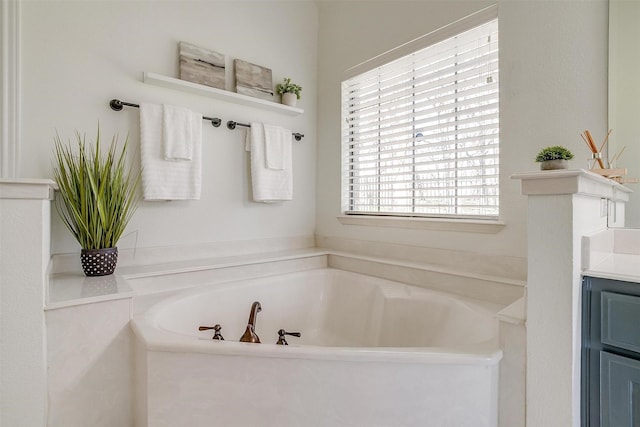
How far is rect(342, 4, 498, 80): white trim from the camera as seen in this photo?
1686mm

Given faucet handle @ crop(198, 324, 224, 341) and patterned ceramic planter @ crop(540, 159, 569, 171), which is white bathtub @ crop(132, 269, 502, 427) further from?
patterned ceramic planter @ crop(540, 159, 569, 171)

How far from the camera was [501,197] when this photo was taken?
5.38 ft

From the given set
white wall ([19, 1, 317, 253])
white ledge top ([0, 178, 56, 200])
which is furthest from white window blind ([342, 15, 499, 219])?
white ledge top ([0, 178, 56, 200])

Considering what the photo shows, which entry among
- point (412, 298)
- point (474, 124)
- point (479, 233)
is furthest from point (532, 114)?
point (412, 298)

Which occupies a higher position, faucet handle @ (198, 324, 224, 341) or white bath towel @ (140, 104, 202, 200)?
white bath towel @ (140, 104, 202, 200)

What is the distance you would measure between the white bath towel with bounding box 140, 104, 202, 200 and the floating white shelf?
15 centimetres

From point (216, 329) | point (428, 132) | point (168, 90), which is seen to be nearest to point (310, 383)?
point (216, 329)

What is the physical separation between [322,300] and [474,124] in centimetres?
142

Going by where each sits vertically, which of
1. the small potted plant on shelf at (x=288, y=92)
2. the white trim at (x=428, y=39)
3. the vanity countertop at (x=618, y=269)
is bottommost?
the vanity countertop at (x=618, y=269)

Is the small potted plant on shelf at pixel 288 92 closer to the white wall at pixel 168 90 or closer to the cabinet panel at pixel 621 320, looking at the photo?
the white wall at pixel 168 90

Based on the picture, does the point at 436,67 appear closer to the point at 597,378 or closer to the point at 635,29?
the point at 635,29

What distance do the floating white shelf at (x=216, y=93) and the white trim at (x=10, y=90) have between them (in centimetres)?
54

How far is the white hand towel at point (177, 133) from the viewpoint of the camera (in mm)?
1843

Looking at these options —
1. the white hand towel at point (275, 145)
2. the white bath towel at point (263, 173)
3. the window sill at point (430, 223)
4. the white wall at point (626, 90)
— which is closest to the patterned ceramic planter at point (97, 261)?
the white bath towel at point (263, 173)
